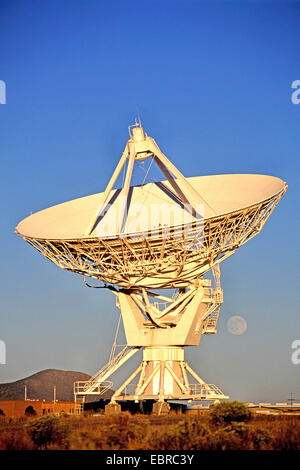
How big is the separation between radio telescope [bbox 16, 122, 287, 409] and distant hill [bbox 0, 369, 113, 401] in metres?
92.0

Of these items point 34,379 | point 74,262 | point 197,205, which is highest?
point 197,205

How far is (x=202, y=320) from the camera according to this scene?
1658 inches

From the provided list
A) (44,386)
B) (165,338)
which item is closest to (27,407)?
(165,338)

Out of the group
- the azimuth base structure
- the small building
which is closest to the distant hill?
the small building

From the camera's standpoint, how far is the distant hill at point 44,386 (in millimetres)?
135125

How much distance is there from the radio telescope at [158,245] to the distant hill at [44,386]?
302 ft

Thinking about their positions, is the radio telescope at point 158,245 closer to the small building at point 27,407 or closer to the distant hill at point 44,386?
the small building at point 27,407

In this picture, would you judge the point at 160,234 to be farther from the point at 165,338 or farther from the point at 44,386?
the point at 44,386

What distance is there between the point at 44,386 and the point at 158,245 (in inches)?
4500

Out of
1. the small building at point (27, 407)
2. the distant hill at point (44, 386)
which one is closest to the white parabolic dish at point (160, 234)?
the small building at point (27, 407)

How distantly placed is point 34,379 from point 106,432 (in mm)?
131496

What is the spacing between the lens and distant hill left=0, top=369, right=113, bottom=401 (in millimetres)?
135125

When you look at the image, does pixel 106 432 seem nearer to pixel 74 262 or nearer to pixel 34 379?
pixel 74 262
